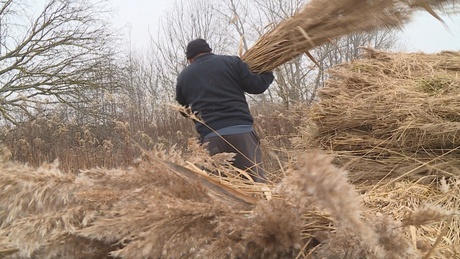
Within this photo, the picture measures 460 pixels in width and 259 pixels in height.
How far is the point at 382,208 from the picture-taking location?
1.21 m

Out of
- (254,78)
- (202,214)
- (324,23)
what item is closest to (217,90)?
(254,78)

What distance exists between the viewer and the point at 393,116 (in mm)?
2621

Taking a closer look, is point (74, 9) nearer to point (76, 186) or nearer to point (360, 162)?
point (360, 162)

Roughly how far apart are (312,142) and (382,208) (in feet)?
6.68

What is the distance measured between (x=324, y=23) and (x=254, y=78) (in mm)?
1036

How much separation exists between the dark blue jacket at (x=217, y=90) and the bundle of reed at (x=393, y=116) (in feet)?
1.96

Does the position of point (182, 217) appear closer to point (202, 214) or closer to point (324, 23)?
point (202, 214)

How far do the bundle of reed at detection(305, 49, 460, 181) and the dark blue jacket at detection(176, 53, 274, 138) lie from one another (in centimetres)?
60

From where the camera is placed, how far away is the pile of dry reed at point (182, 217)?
73 centimetres

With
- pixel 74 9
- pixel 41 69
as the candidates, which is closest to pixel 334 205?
pixel 41 69

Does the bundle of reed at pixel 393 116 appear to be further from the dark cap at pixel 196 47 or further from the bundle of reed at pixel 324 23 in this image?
the dark cap at pixel 196 47

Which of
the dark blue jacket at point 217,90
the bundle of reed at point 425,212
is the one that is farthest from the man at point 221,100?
the bundle of reed at point 425,212

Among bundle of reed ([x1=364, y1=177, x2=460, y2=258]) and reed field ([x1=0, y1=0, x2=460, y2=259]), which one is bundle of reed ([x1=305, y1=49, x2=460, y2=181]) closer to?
bundle of reed ([x1=364, y1=177, x2=460, y2=258])

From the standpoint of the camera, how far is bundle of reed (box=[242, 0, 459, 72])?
5.56ft
